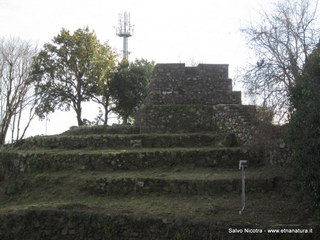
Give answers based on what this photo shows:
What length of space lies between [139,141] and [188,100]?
10.5 feet

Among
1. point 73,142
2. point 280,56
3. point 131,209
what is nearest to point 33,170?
point 73,142

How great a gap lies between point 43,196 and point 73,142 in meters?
3.40

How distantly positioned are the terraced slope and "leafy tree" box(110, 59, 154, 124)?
1067 centimetres


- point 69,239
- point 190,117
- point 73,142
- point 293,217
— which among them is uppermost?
point 190,117

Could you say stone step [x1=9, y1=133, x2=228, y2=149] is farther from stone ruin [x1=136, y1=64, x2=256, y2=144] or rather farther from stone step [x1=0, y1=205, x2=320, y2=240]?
stone step [x1=0, y1=205, x2=320, y2=240]

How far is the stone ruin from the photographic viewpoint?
44.1ft

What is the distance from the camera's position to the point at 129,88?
23.6m

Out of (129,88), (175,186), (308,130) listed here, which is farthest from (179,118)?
(129,88)

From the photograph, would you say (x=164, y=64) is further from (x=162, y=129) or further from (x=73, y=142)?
(x=73, y=142)

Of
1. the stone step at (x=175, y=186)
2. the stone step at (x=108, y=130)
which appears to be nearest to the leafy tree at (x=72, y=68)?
the stone step at (x=108, y=130)

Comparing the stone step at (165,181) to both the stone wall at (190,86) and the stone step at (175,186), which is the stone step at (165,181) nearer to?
the stone step at (175,186)

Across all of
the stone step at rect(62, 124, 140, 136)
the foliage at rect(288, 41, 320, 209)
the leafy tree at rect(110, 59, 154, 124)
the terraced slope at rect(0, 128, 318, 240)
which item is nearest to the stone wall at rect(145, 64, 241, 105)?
the stone step at rect(62, 124, 140, 136)

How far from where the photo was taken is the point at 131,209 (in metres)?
8.03

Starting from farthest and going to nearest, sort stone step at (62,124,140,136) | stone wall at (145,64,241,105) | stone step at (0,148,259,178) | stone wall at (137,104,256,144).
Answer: stone step at (62,124,140,136), stone wall at (145,64,241,105), stone wall at (137,104,256,144), stone step at (0,148,259,178)
